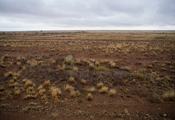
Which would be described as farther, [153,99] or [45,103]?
[153,99]

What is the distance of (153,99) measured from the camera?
4.75m

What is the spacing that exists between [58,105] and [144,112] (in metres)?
3.58

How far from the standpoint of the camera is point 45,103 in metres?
4.36

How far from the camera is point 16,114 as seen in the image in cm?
378

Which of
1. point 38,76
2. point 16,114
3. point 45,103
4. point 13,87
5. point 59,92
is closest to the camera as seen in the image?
point 16,114

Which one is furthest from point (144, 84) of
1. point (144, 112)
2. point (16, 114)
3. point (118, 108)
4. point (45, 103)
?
point (16, 114)

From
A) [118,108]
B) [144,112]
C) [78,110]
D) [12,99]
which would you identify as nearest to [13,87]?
[12,99]

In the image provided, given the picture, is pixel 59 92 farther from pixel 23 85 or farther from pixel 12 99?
pixel 23 85

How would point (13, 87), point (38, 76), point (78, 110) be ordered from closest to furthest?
point (78, 110)
point (13, 87)
point (38, 76)

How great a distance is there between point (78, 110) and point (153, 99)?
3624mm


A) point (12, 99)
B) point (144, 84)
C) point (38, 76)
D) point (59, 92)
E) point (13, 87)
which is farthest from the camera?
point (38, 76)

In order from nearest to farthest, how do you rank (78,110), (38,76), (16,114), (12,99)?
(16,114)
(78,110)
(12,99)
(38,76)

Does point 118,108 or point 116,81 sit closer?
point 118,108

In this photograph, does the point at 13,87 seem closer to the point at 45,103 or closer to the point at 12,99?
the point at 12,99
